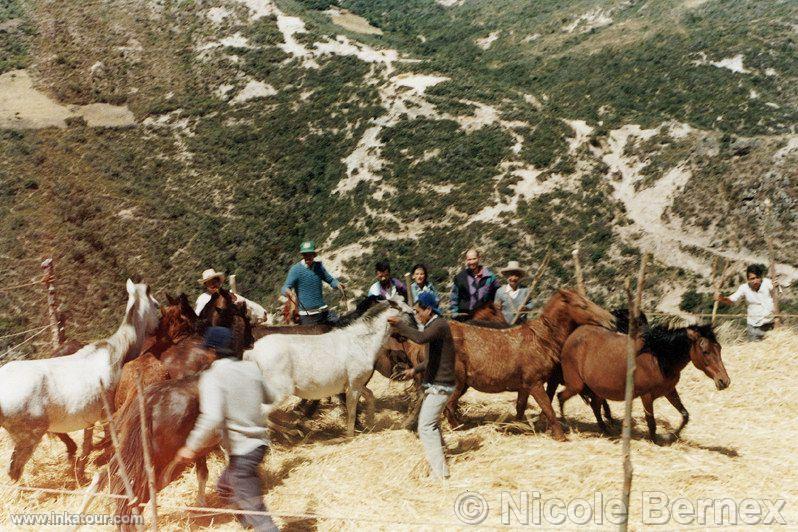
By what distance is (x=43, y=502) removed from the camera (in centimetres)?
629

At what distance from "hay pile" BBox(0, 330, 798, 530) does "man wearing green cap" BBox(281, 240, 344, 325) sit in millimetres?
1643

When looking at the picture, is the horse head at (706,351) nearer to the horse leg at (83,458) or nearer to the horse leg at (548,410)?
the horse leg at (548,410)

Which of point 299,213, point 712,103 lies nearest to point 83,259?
point 299,213


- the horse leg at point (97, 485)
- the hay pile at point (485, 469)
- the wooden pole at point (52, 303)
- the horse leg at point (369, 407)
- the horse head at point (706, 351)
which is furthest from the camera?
the wooden pole at point (52, 303)

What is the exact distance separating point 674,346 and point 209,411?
5288 millimetres

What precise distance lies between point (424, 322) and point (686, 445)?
3425 millimetres

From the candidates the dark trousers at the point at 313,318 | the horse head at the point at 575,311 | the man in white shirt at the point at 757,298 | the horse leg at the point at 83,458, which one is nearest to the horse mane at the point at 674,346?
the horse head at the point at 575,311

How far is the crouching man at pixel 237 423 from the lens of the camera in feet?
16.3

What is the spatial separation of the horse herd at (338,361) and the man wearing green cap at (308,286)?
1365mm

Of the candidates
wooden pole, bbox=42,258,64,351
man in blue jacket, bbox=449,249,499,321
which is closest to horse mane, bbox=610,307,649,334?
man in blue jacket, bbox=449,249,499,321

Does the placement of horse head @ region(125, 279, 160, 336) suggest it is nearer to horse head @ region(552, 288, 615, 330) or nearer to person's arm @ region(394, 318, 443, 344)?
person's arm @ region(394, 318, 443, 344)

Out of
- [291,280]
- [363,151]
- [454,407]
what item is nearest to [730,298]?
[454,407]

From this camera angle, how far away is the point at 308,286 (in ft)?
32.6

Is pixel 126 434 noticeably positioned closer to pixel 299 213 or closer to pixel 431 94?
pixel 299 213
